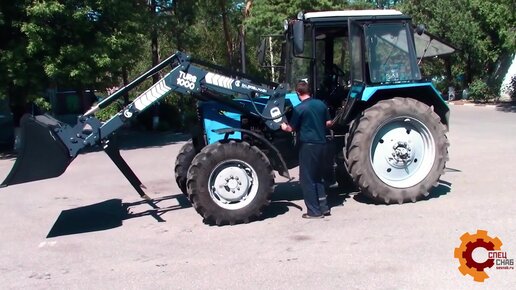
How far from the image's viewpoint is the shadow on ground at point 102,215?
731 cm

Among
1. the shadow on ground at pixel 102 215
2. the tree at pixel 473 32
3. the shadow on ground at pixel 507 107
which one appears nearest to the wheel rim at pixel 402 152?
the shadow on ground at pixel 102 215

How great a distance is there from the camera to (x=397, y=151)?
7.76 m

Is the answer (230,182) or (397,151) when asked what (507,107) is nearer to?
(397,151)

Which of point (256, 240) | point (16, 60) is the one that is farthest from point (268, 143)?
point (16, 60)

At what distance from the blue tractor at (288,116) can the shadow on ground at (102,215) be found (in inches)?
18.0

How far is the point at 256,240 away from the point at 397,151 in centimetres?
259

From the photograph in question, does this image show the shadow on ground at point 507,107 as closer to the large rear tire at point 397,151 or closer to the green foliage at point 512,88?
the green foliage at point 512,88

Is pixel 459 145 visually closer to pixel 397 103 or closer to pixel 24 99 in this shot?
pixel 397 103

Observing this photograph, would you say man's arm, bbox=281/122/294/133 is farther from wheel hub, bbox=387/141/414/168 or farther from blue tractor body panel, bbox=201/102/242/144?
wheel hub, bbox=387/141/414/168

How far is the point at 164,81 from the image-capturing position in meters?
7.12

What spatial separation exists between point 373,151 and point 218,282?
3435 mm

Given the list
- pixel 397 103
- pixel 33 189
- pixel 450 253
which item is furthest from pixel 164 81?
pixel 33 189

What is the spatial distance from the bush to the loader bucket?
26.6 metres

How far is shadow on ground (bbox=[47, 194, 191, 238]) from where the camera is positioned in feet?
24.0
